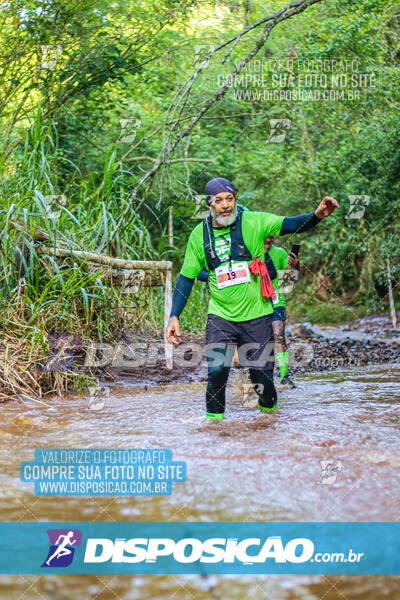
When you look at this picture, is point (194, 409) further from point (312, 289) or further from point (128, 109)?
point (312, 289)

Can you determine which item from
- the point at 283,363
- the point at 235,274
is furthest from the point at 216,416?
the point at 283,363

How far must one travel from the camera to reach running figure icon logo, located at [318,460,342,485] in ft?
10.6

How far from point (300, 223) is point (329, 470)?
178cm

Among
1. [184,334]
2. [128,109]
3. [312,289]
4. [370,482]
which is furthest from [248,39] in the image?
[370,482]

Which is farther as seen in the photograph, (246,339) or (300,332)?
(300,332)

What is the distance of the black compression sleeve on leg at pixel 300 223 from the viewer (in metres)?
4.34

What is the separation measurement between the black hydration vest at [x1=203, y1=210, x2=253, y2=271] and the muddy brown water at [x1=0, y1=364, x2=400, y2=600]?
1.17m

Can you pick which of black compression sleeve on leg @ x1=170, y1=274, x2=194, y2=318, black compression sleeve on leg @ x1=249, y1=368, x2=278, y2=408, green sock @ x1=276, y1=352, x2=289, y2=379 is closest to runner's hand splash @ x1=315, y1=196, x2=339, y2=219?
black compression sleeve on leg @ x1=170, y1=274, x2=194, y2=318

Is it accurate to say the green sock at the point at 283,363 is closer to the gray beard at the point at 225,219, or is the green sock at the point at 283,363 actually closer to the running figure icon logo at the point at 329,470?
the gray beard at the point at 225,219

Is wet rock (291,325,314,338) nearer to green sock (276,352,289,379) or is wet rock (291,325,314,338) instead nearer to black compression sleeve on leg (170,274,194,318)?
green sock (276,352,289,379)

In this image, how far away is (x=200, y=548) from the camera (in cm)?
256

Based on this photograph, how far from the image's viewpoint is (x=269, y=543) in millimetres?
2572

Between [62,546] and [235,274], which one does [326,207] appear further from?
[62,546]

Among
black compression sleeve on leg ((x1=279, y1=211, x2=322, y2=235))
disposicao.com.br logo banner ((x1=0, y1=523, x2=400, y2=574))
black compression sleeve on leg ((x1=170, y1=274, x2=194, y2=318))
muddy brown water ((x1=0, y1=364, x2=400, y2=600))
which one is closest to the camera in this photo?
muddy brown water ((x1=0, y1=364, x2=400, y2=600))
